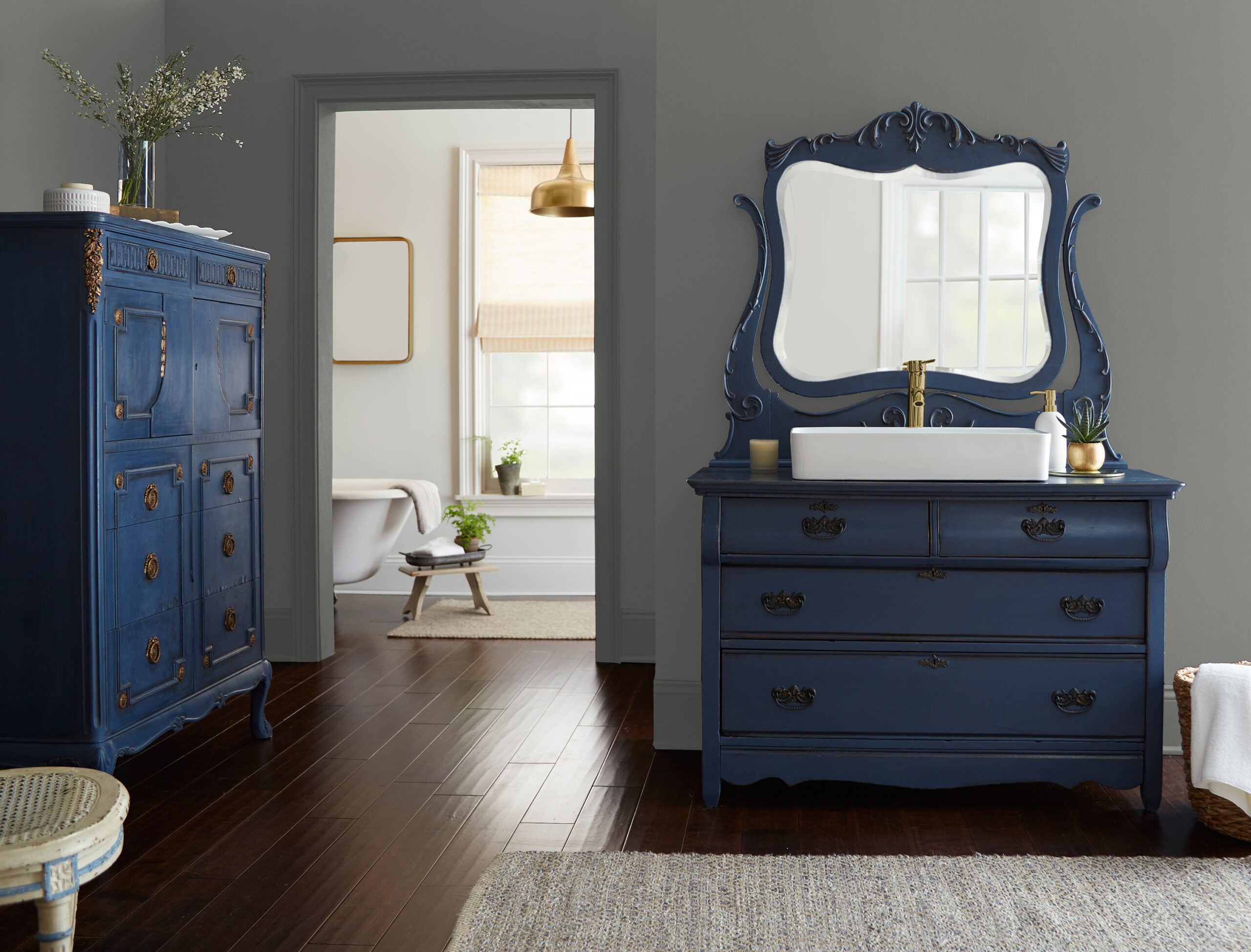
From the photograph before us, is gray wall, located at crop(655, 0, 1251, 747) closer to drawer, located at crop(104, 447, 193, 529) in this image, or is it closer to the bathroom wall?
drawer, located at crop(104, 447, 193, 529)

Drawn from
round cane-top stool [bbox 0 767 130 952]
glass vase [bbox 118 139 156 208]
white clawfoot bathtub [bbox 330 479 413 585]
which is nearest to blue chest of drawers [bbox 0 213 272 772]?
glass vase [bbox 118 139 156 208]

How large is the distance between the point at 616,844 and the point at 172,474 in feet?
4.76

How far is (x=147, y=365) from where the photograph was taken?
270 centimetres

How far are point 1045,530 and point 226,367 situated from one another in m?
2.21

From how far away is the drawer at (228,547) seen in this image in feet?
9.87

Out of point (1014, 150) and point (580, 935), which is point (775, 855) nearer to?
point (580, 935)

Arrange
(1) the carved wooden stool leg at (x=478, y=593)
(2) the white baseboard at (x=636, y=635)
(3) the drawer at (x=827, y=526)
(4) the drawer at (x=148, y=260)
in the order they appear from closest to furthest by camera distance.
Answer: (4) the drawer at (x=148, y=260) → (3) the drawer at (x=827, y=526) → (2) the white baseboard at (x=636, y=635) → (1) the carved wooden stool leg at (x=478, y=593)

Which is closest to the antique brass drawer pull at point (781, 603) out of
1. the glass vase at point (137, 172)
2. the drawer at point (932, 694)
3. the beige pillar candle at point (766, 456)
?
the drawer at point (932, 694)

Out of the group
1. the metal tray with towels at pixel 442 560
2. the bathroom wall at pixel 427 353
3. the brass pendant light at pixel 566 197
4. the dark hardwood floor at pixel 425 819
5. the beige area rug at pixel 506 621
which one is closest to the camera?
the dark hardwood floor at pixel 425 819

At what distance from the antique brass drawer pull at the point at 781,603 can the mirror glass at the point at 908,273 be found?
0.72m

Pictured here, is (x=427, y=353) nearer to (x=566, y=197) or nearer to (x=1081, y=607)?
(x=566, y=197)

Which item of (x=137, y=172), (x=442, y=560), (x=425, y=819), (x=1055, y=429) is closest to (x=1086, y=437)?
(x=1055, y=429)

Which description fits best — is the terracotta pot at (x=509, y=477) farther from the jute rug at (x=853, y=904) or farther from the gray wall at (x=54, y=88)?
the jute rug at (x=853, y=904)

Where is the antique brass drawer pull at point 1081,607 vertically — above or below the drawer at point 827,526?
below
